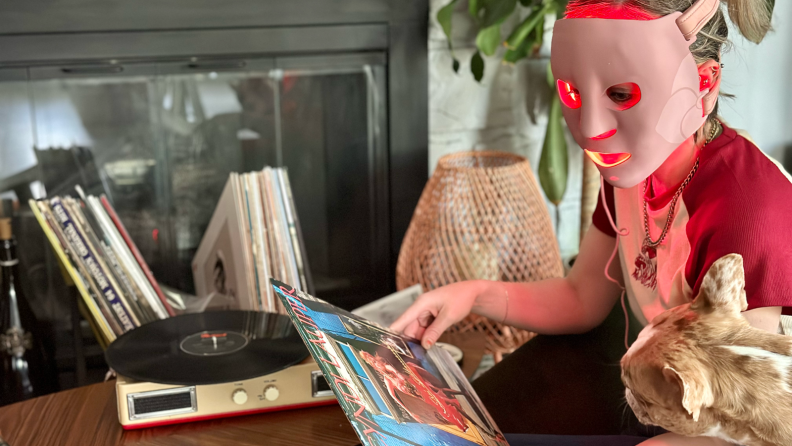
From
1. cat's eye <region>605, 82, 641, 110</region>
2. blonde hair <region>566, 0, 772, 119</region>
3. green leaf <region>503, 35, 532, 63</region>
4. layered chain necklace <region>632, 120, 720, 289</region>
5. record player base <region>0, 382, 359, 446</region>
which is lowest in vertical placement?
record player base <region>0, 382, 359, 446</region>

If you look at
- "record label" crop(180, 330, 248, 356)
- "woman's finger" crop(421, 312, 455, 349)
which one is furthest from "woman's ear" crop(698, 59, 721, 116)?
"record label" crop(180, 330, 248, 356)

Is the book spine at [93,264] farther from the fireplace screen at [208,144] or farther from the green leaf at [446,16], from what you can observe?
the green leaf at [446,16]

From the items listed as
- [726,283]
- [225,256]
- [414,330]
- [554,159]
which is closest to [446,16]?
[554,159]

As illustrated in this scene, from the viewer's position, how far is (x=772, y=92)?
186cm

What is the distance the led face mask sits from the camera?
0.61 meters

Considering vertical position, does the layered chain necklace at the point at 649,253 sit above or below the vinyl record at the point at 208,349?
above

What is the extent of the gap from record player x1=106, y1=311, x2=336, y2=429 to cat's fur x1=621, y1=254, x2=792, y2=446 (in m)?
0.51

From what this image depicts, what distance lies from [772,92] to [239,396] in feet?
5.15

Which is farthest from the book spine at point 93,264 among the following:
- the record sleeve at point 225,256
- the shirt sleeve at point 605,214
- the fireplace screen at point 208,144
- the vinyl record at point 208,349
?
the shirt sleeve at point 605,214

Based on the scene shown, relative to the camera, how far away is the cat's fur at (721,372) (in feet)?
1.80

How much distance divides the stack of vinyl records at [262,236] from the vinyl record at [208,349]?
0.30m

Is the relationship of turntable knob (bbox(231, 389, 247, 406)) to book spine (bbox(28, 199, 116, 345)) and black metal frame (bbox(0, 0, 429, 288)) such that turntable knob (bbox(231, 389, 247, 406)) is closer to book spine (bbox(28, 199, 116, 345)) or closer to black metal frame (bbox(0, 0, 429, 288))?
book spine (bbox(28, 199, 116, 345))

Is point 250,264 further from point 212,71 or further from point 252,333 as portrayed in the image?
point 212,71

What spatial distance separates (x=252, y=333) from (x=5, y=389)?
993 millimetres
